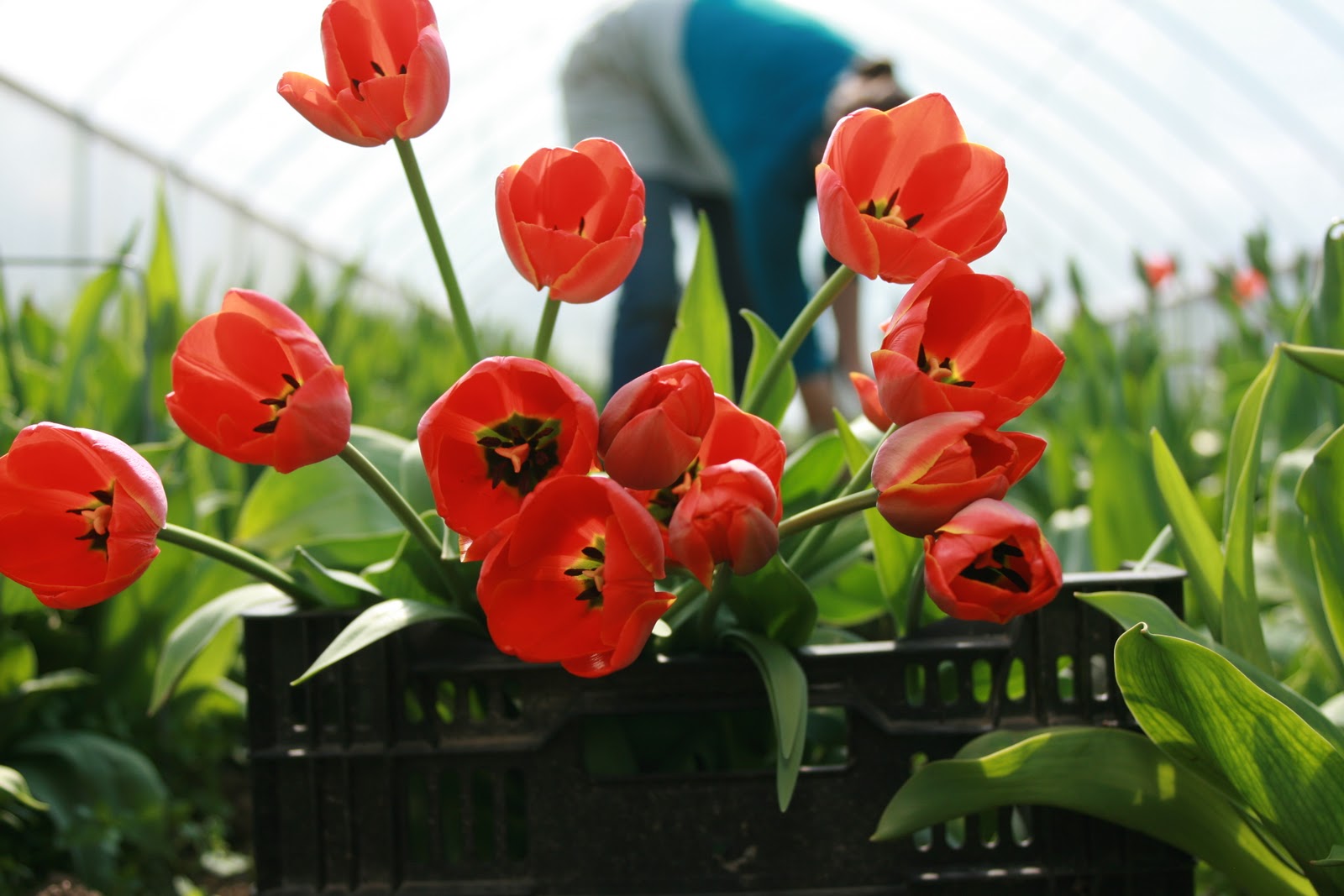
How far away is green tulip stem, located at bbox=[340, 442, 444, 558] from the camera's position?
52 centimetres

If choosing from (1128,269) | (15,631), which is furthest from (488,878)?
(1128,269)

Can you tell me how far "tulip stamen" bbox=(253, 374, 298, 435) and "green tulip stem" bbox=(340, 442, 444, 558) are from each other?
3 cm

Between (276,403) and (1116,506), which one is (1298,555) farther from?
(276,403)

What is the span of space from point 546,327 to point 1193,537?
375mm

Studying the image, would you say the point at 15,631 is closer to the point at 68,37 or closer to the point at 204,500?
the point at 204,500

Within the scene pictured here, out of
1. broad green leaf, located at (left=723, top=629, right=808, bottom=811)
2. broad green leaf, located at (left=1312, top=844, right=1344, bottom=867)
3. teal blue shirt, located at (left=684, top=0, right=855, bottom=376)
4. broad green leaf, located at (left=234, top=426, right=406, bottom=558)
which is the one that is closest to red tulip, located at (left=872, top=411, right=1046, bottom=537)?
broad green leaf, located at (left=723, top=629, right=808, bottom=811)

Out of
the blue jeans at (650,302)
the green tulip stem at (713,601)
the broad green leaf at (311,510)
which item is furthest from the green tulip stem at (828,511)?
the blue jeans at (650,302)

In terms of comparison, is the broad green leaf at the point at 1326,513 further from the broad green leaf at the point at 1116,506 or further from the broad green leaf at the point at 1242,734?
the broad green leaf at the point at 1116,506

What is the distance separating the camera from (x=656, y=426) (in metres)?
0.43

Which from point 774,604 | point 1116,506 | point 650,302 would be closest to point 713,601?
point 774,604

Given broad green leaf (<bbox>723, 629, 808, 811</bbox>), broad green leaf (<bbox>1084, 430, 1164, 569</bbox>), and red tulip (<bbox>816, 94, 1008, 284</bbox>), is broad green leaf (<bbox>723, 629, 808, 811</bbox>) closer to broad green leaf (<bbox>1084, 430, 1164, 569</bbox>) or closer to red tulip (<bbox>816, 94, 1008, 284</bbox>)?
red tulip (<bbox>816, 94, 1008, 284</bbox>)

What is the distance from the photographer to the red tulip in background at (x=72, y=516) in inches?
18.5

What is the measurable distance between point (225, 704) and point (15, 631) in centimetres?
25

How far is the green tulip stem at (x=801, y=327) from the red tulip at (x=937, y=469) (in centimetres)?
13
